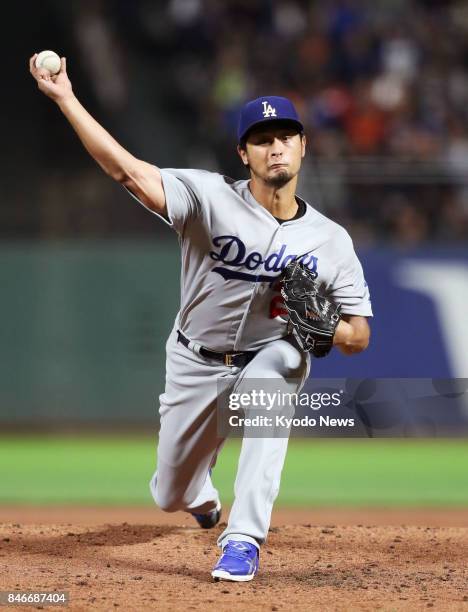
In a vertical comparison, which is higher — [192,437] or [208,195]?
[208,195]

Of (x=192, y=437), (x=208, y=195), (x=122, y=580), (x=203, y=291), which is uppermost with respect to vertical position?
(x=208, y=195)

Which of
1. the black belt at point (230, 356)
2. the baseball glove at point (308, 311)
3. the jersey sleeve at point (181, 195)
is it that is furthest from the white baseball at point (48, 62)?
the black belt at point (230, 356)

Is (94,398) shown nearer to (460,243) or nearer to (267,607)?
(460,243)

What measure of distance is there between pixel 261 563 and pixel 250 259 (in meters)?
1.31

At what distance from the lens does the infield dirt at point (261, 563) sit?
3.84 meters

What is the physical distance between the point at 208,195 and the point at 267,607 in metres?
1.67

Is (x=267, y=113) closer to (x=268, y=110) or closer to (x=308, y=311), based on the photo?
(x=268, y=110)

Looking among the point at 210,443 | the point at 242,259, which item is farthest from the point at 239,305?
the point at 210,443

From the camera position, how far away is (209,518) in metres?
5.37

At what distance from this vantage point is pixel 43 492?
284 inches

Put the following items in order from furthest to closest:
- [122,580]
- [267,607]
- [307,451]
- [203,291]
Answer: [307,451] → [203,291] → [122,580] → [267,607]

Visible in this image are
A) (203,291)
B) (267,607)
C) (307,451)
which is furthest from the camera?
(307,451)

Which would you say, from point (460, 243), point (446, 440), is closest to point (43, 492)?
point (446, 440)

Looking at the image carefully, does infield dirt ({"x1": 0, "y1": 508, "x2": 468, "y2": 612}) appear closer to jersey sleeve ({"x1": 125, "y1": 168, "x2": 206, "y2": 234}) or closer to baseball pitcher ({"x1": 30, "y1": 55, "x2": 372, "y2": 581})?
baseball pitcher ({"x1": 30, "y1": 55, "x2": 372, "y2": 581})
